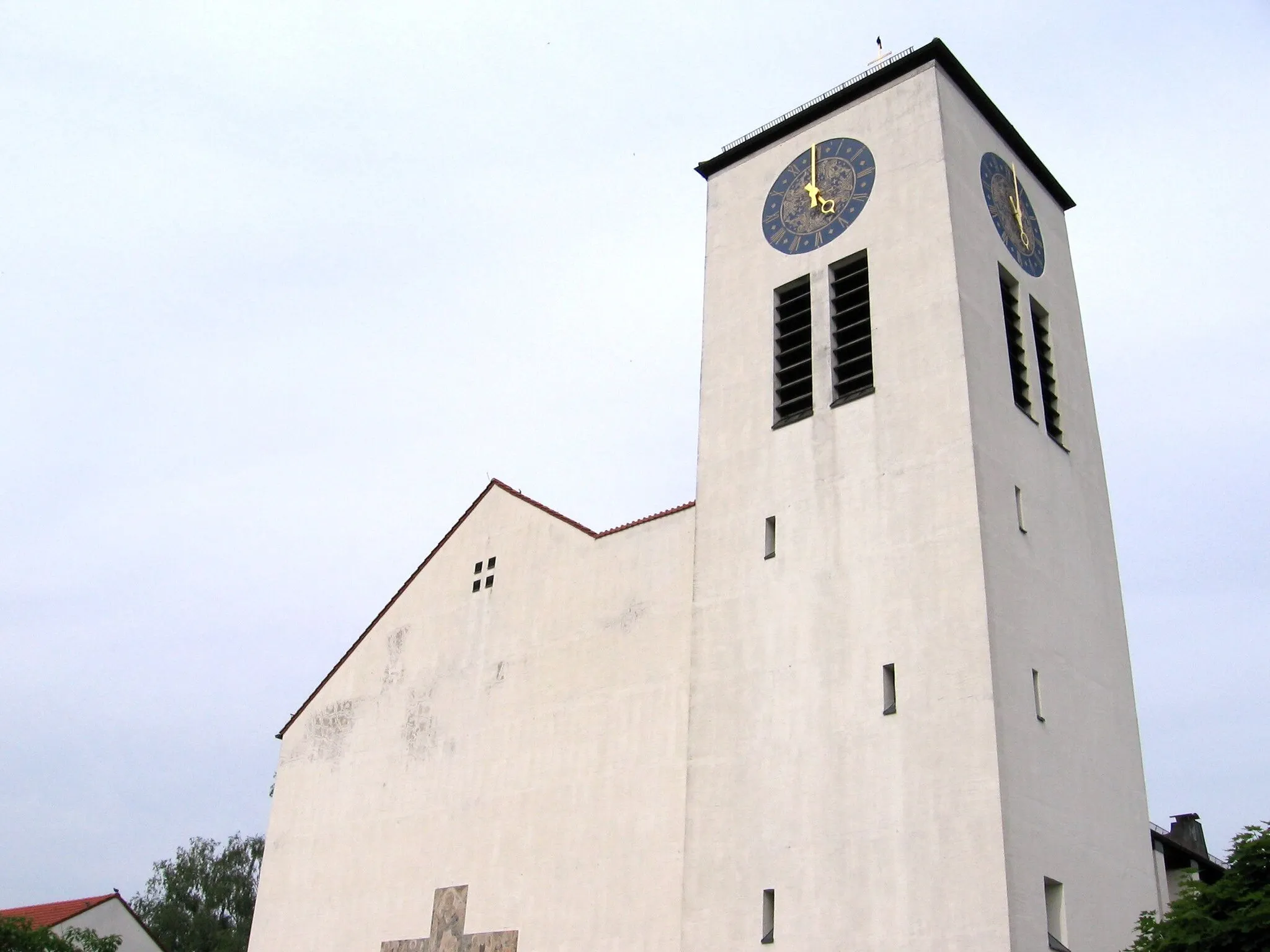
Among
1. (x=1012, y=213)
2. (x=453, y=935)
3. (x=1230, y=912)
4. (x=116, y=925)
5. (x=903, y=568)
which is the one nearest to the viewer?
(x=1230, y=912)

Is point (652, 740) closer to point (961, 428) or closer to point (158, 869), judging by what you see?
point (961, 428)

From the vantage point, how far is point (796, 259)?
67.8 feet

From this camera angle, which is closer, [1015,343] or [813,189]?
[1015,343]

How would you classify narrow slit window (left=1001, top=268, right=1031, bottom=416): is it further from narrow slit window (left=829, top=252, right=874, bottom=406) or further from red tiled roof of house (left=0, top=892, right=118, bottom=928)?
red tiled roof of house (left=0, top=892, right=118, bottom=928)

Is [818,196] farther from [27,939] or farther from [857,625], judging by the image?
[27,939]

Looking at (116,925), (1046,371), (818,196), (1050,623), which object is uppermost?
(818,196)

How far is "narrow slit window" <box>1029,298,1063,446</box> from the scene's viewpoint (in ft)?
65.0

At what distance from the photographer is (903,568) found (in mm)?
16703

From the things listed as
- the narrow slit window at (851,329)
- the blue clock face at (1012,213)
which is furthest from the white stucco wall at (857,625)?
the blue clock face at (1012,213)

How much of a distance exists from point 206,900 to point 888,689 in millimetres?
30909

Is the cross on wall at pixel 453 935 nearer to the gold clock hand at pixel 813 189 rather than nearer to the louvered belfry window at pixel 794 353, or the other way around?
the louvered belfry window at pixel 794 353

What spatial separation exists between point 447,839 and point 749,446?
8158 millimetres

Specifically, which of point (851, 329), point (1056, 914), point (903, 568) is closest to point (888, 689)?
point (903, 568)

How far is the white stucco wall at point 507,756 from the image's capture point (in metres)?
18.8
